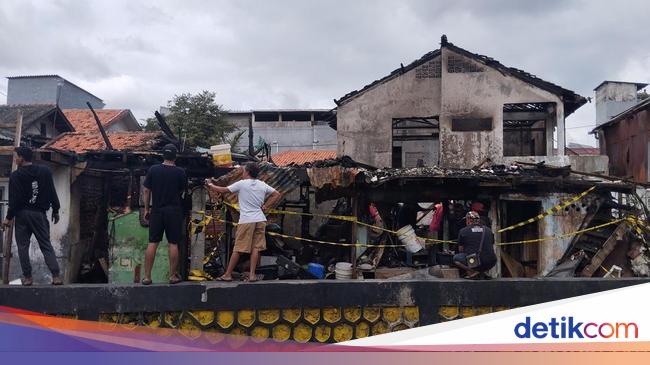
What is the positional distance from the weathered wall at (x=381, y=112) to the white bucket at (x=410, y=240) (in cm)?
574

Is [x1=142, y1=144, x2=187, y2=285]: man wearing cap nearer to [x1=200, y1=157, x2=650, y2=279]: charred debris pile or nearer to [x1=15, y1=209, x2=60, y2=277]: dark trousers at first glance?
[x1=15, y1=209, x2=60, y2=277]: dark trousers

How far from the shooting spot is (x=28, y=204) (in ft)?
17.6

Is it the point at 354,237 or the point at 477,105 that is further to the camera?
the point at 477,105

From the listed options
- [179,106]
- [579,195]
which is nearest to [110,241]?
[579,195]

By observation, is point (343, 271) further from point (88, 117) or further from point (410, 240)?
point (88, 117)

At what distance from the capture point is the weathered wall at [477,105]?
1559cm

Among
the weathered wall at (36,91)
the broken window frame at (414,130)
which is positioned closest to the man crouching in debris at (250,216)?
the broken window frame at (414,130)

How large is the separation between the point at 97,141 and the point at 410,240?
9.45 metres

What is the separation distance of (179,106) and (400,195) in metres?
18.3

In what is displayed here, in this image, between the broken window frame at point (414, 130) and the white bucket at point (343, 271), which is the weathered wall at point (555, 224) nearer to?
the white bucket at point (343, 271)

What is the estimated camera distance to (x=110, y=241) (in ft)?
33.0

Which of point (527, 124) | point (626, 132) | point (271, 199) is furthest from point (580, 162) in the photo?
point (271, 199)

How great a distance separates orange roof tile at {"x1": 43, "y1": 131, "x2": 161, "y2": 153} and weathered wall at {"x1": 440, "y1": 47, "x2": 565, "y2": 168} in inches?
354

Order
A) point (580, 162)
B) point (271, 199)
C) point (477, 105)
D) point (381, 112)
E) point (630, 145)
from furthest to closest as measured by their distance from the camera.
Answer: point (630, 145)
point (381, 112)
point (477, 105)
point (580, 162)
point (271, 199)
